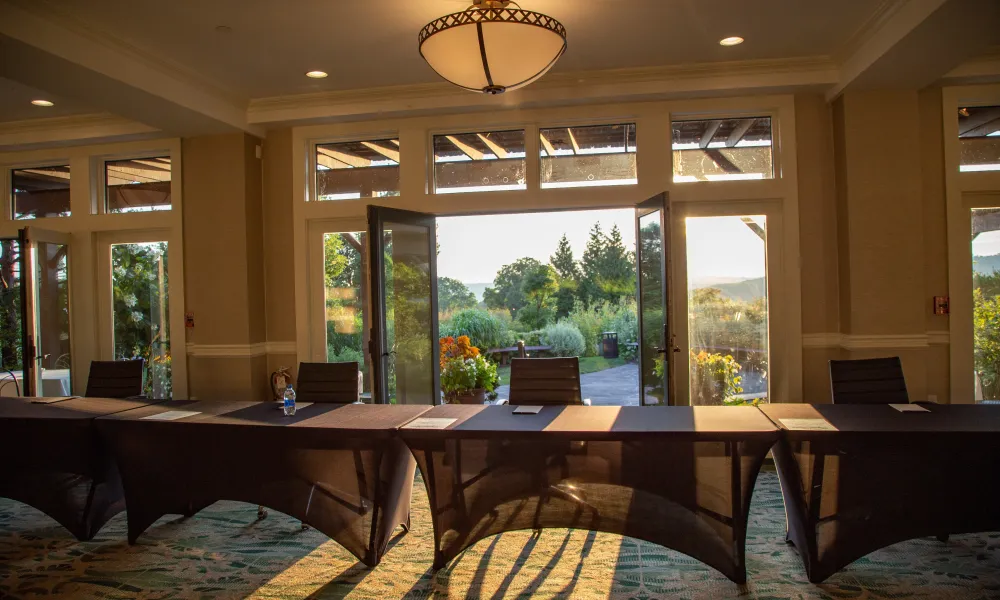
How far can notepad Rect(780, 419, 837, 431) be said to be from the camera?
9.00 feet

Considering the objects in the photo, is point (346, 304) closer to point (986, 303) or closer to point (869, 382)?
point (869, 382)

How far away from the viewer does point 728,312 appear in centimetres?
527

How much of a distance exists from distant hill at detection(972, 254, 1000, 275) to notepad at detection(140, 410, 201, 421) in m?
5.78

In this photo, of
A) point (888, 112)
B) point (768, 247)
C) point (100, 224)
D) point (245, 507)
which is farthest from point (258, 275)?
point (888, 112)

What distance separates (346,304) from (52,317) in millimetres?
2922

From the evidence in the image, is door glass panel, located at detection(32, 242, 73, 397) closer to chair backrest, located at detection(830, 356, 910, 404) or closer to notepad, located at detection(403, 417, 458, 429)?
notepad, located at detection(403, 417, 458, 429)

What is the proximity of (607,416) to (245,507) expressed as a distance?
2.51 metres

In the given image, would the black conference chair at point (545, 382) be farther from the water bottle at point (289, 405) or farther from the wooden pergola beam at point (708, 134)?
the wooden pergola beam at point (708, 134)

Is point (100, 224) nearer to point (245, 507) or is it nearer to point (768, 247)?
point (245, 507)

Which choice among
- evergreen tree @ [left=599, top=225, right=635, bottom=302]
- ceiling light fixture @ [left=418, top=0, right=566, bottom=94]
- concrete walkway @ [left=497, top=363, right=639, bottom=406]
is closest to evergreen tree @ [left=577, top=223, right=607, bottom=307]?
evergreen tree @ [left=599, top=225, right=635, bottom=302]

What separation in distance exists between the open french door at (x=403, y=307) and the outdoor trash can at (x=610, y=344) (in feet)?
22.2

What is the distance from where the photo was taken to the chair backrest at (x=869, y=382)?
11.9 ft

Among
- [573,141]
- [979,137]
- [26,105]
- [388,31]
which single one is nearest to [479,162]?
[573,141]

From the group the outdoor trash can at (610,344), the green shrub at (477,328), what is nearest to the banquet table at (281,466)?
the green shrub at (477,328)
